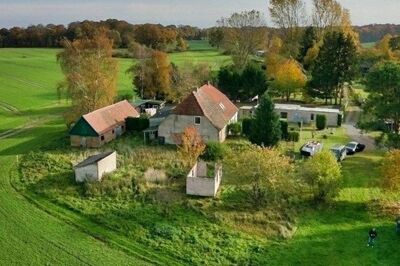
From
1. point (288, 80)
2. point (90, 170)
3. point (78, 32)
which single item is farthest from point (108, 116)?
point (78, 32)

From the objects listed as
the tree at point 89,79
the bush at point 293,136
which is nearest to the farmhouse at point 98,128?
the tree at point 89,79

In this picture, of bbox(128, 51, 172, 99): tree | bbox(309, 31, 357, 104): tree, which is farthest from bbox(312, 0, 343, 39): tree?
bbox(128, 51, 172, 99): tree

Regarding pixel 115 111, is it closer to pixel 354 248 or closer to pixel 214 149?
pixel 214 149

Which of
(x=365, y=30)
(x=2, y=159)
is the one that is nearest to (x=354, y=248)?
(x=2, y=159)

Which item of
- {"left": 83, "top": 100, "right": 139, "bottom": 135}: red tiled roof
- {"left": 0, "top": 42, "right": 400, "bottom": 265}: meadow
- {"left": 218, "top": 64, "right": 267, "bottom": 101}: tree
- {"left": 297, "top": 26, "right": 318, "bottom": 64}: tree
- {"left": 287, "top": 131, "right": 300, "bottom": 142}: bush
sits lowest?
{"left": 0, "top": 42, "right": 400, "bottom": 265}: meadow

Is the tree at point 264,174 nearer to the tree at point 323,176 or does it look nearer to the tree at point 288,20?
the tree at point 323,176

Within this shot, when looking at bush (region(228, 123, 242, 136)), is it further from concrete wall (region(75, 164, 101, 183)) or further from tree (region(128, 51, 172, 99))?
tree (region(128, 51, 172, 99))

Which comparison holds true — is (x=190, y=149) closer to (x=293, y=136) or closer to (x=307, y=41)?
(x=293, y=136)
